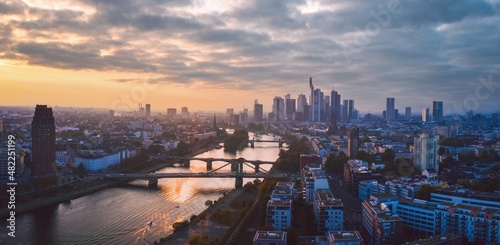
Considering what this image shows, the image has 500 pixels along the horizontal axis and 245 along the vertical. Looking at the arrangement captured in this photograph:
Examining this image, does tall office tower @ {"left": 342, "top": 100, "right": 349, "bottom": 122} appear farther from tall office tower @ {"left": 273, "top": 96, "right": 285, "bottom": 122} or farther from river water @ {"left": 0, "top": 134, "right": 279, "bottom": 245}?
river water @ {"left": 0, "top": 134, "right": 279, "bottom": 245}

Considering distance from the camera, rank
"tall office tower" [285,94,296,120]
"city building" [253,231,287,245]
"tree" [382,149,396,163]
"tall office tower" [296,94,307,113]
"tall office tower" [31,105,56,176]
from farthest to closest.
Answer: "tall office tower" [296,94,307,113], "tall office tower" [285,94,296,120], "tree" [382,149,396,163], "tall office tower" [31,105,56,176], "city building" [253,231,287,245]

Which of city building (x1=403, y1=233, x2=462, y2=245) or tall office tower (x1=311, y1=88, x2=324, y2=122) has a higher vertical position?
tall office tower (x1=311, y1=88, x2=324, y2=122)

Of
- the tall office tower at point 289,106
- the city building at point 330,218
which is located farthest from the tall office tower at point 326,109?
the city building at point 330,218

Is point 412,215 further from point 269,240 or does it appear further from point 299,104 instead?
point 299,104

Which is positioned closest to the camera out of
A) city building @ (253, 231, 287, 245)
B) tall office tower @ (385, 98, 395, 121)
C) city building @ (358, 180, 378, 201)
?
city building @ (253, 231, 287, 245)

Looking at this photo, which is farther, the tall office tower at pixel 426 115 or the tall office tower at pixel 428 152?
the tall office tower at pixel 426 115

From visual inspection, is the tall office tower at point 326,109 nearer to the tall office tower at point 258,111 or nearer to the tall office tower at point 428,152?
the tall office tower at point 258,111

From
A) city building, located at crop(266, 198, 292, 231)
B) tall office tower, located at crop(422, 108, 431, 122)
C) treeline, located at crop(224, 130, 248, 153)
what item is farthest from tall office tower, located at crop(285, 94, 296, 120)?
city building, located at crop(266, 198, 292, 231)
